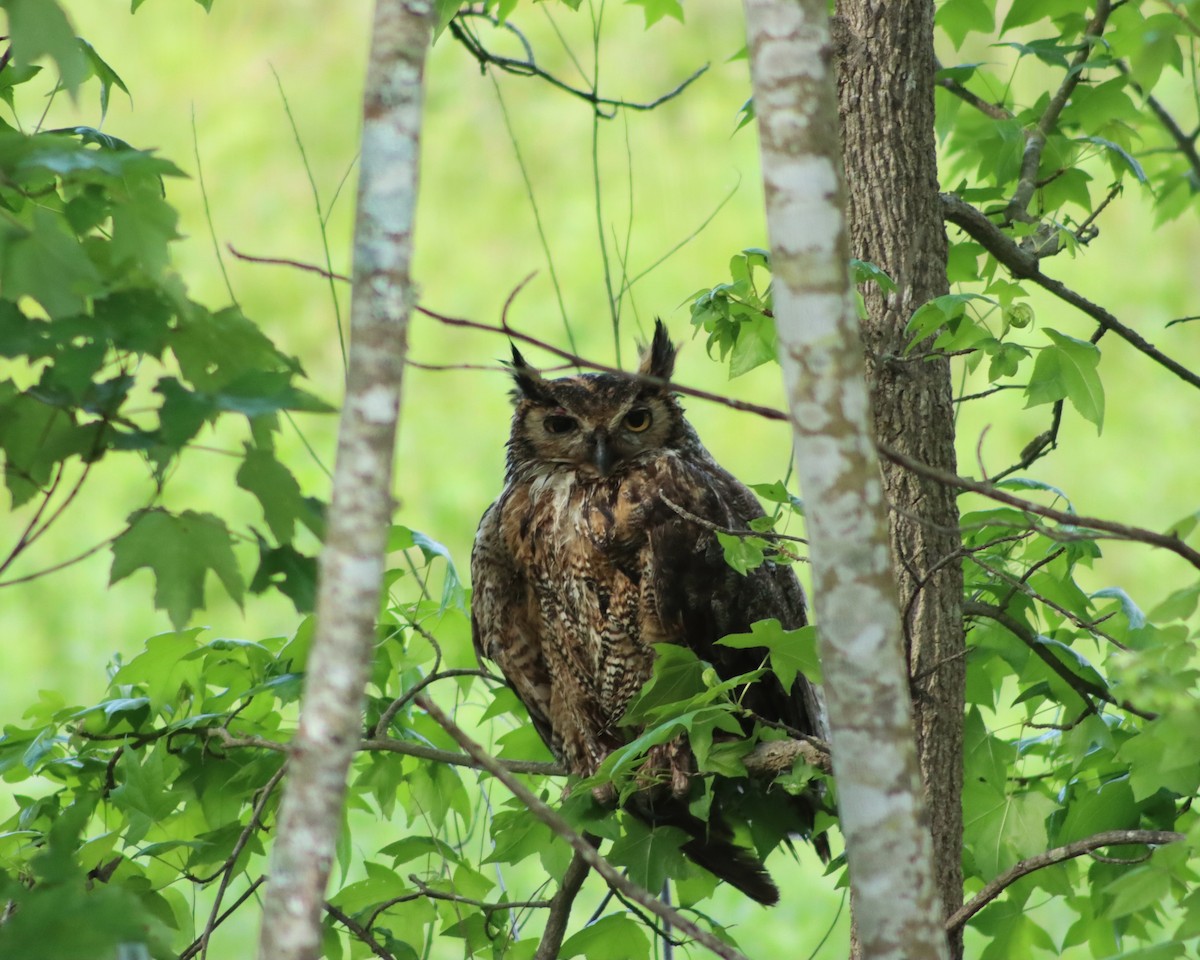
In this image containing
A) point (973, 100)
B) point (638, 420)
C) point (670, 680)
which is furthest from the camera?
point (638, 420)

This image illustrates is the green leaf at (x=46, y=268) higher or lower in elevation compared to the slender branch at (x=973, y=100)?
lower

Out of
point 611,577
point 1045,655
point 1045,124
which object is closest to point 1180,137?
point 1045,124

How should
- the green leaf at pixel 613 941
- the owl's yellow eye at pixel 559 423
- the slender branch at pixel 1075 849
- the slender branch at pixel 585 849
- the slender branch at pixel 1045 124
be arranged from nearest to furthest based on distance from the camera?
1. the slender branch at pixel 585 849
2. the slender branch at pixel 1075 849
3. the green leaf at pixel 613 941
4. the slender branch at pixel 1045 124
5. the owl's yellow eye at pixel 559 423

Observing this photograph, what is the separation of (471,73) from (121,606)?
2.78 meters

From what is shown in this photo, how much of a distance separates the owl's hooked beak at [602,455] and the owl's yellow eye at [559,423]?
0.09 metres

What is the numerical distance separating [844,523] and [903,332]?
792mm

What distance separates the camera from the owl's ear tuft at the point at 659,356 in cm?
240

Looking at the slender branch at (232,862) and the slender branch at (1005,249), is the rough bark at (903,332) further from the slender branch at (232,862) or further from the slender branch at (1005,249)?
the slender branch at (232,862)

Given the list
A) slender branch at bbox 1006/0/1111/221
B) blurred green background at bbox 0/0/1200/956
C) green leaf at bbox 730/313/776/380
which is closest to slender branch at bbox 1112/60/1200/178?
slender branch at bbox 1006/0/1111/221

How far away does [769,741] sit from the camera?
1753 mm

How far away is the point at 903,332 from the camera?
1626 millimetres

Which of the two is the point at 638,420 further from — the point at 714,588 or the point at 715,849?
the point at 715,849

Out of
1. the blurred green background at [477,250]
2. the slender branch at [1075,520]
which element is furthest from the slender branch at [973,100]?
the blurred green background at [477,250]

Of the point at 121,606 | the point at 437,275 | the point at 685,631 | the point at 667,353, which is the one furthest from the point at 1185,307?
the point at 121,606
